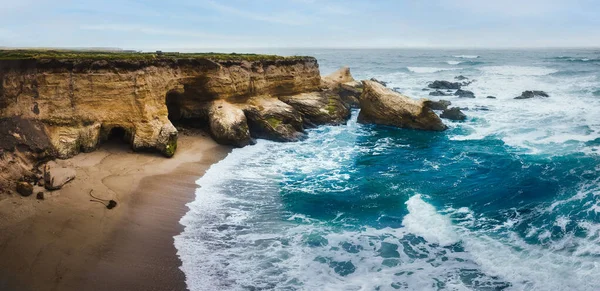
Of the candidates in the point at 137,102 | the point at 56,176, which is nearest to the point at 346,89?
the point at 137,102

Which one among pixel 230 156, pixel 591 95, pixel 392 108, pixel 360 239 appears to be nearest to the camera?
pixel 360 239

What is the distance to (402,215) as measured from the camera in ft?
48.2

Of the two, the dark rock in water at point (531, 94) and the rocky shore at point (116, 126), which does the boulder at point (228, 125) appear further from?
the dark rock in water at point (531, 94)

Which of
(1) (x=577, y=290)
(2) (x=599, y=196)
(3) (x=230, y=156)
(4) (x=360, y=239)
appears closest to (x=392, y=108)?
(3) (x=230, y=156)

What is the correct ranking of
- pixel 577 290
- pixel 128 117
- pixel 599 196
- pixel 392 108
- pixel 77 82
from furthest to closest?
1. pixel 392 108
2. pixel 128 117
3. pixel 77 82
4. pixel 599 196
5. pixel 577 290

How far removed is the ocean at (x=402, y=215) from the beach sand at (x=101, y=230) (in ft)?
2.41

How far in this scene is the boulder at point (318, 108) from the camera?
2916 centimetres

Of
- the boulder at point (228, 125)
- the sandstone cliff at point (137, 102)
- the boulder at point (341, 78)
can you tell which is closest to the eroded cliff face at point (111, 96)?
the sandstone cliff at point (137, 102)

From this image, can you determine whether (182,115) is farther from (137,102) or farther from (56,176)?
(56,176)

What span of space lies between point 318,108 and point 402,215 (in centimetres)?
1608

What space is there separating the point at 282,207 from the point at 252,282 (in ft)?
16.2

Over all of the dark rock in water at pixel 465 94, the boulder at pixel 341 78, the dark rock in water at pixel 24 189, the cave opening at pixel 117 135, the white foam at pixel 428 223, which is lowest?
the white foam at pixel 428 223

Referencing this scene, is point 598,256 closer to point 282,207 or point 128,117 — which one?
point 282,207

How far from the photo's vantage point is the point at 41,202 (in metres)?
13.8
